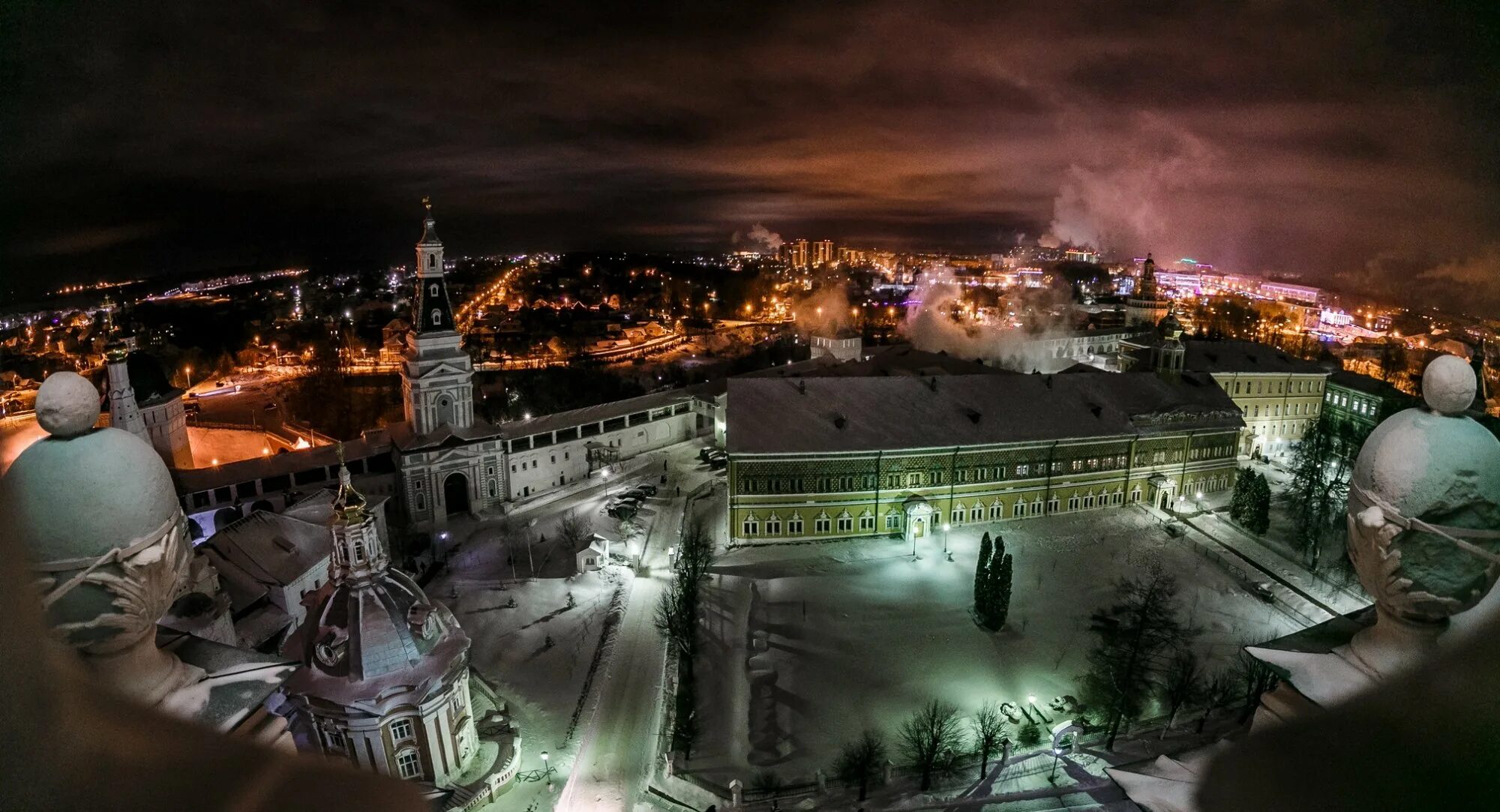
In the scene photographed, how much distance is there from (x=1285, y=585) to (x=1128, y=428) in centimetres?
882

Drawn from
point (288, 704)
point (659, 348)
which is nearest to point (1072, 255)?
point (659, 348)

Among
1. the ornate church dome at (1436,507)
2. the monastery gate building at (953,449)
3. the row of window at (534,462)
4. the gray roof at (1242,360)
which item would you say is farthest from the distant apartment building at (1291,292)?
the ornate church dome at (1436,507)

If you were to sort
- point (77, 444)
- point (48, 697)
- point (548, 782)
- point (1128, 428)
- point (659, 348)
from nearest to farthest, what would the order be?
point (48, 697) < point (77, 444) < point (548, 782) < point (1128, 428) < point (659, 348)

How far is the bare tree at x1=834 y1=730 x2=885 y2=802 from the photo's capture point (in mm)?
16719

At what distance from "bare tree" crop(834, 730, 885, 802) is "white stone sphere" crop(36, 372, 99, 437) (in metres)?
16.7

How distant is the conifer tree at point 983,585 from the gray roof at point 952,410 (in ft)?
23.3

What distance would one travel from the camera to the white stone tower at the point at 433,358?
31594mm

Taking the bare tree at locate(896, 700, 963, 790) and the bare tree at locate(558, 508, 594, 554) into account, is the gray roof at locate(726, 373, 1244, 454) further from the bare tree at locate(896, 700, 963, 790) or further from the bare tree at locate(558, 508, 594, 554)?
the bare tree at locate(896, 700, 963, 790)

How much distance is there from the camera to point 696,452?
41.5 meters

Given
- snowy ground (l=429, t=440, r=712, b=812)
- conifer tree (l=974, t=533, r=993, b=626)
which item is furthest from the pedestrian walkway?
snowy ground (l=429, t=440, r=712, b=812)

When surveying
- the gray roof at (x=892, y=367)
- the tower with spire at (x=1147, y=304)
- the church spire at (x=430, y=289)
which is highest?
the church spire at (x=430, y=289)

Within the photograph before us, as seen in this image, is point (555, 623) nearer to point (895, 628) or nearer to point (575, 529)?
point (575, 529)

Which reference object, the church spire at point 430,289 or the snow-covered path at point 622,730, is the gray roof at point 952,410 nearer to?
the snow-covered path at point 622,730

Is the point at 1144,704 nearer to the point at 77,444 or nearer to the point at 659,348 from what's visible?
the point at 77,444
